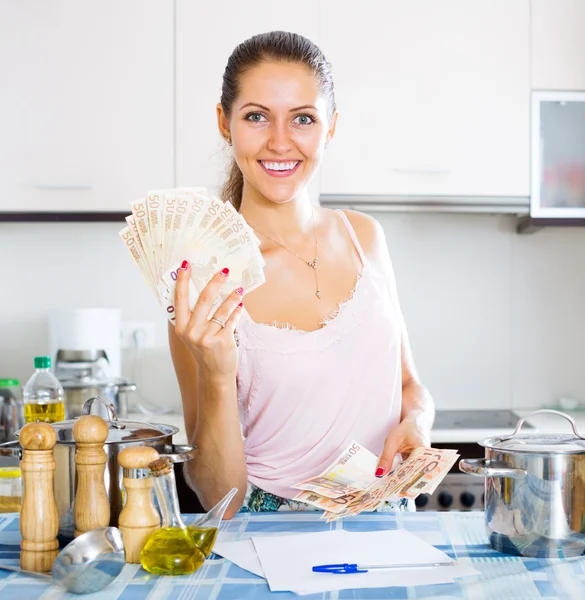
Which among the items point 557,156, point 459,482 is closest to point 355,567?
point 459,482

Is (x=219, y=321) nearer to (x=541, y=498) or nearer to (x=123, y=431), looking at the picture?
(x=123, y=431)

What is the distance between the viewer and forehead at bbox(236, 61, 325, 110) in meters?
1.56

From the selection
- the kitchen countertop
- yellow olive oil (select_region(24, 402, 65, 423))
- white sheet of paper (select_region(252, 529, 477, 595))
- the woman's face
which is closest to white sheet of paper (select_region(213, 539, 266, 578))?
white sheet of paper (select_region(252, 529, 477, 595))

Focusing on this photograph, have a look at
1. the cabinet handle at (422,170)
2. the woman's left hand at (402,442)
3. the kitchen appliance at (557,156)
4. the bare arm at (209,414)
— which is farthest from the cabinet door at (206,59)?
the woman's left hand at (402,442)

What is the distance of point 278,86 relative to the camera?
5.12ft

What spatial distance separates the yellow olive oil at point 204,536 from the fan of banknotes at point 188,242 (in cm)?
37

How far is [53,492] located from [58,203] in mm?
1782

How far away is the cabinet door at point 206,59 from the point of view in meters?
2.73

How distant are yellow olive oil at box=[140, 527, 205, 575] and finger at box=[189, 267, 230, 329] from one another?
1.06ft

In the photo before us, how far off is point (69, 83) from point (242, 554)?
2.03 meters

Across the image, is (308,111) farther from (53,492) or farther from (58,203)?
(58,203)

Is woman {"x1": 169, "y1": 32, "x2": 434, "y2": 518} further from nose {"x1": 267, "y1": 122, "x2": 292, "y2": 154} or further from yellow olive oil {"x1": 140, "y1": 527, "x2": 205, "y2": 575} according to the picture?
yellow olive oil {"x1": 140, "y1": 527, "x2": 205, "y2": 575}

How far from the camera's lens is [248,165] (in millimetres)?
1560

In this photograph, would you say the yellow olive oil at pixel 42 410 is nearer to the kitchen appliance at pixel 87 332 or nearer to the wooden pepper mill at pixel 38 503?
the kitchen appliance at pixel 87 332
